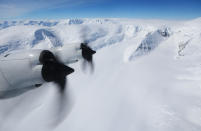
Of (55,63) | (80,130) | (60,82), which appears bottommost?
(80,130)

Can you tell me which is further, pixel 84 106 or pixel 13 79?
pixel 84 106

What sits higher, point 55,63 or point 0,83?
point 55,63

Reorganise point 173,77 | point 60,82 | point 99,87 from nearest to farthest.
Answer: point 60,82 → point 99,87 → point 173,77

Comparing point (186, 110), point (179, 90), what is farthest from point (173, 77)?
point (186, 110)

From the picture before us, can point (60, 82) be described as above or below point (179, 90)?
above

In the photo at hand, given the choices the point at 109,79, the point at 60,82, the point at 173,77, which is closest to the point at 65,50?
the point at 60,82

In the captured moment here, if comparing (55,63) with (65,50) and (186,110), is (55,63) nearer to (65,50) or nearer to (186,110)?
(65,50)

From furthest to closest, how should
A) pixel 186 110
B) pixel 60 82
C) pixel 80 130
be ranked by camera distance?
pixel 186 110
pixel 80 130
pixel 60 82

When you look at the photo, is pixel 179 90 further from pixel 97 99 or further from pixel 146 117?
pixel 97 99

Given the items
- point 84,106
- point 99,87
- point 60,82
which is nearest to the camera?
point 60,82
